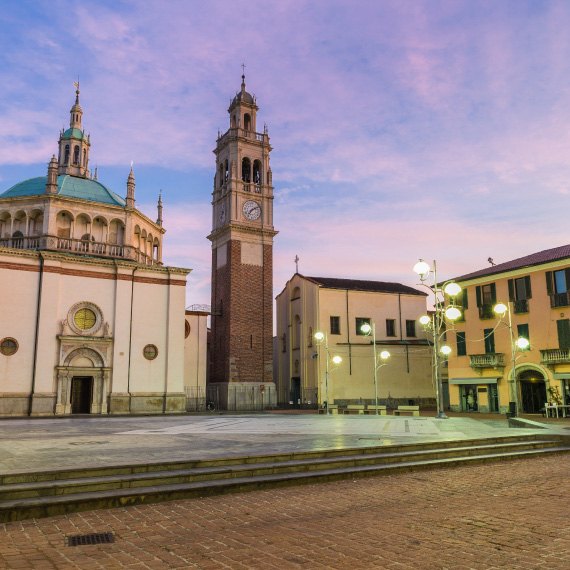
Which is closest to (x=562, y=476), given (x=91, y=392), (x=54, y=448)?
(x=54, y=448)

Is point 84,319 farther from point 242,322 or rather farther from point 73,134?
point 73,134

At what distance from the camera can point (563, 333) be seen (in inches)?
1309

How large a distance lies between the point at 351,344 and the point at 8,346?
28.3 meters

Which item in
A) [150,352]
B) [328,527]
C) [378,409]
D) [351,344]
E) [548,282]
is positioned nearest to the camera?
[328,527]

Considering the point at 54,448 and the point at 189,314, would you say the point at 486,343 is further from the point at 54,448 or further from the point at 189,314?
the point at 54,448

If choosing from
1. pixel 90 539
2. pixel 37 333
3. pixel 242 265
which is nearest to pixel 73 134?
pixel 242 265

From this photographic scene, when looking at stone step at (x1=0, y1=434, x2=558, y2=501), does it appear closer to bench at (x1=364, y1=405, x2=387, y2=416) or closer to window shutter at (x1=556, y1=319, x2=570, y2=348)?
bench at (x1=364, y1=405, x2=387, y2=416)

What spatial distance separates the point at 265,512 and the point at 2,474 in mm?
4158

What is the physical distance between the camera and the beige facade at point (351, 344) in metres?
47.7

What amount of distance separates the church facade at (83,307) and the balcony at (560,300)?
25.5m

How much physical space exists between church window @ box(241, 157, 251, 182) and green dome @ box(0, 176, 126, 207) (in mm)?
11413

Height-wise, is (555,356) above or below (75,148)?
below

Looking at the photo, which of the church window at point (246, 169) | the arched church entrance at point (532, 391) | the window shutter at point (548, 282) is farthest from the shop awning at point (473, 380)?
the church window at point (246, 169)

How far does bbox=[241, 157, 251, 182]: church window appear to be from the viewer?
49312 mm
